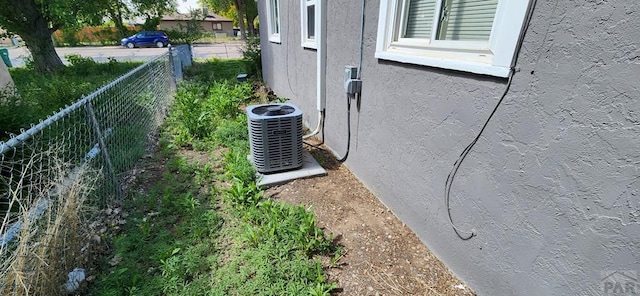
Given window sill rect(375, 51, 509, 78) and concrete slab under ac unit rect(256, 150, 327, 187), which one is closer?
window sill rect(375, 51, 509, 78)

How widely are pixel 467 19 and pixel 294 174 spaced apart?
2408 mm

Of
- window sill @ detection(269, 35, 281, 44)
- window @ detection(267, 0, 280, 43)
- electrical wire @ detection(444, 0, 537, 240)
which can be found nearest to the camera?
electrical wire @ detection(444, 0, 537, 240)

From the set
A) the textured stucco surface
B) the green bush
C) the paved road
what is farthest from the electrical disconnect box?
the paved road

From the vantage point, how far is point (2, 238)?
59.0 inches

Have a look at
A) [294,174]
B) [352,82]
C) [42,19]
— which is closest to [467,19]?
[352,82]

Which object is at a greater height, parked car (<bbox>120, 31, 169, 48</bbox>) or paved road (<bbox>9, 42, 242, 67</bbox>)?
parked car (<bbox>120, 31, 169, 48</bbox>)

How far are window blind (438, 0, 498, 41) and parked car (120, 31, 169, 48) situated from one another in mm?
32844

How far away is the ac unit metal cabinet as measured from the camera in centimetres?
334

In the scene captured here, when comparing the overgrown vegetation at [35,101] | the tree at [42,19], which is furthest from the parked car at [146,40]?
the overgrown vegetation at [35,101]

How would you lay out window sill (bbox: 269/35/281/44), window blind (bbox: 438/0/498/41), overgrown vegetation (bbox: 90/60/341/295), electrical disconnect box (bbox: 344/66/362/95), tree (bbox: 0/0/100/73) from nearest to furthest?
1. window blind (bbox: 438/0/498/41)
2. overgrown vegetation (bbox: 90/60/341/295)
3. electrical disconnect box (bbox: 344/66/362/95)
4. window sill (bbox: 269/35/281/44)
5. tree (bbox: 0/0/100/73)

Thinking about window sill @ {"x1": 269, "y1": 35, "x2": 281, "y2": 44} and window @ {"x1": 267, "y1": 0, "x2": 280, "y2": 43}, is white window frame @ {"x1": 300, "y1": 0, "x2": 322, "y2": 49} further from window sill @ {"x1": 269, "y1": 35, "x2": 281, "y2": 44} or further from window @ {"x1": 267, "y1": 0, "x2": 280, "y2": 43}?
window @ {"x1": 267, "y1": 0, "x2": 280, "y2": 43}

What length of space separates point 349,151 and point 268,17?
5.54 m

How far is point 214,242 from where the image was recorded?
2.49 m

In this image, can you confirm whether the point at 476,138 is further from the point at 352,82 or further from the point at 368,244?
the point at 352,82
